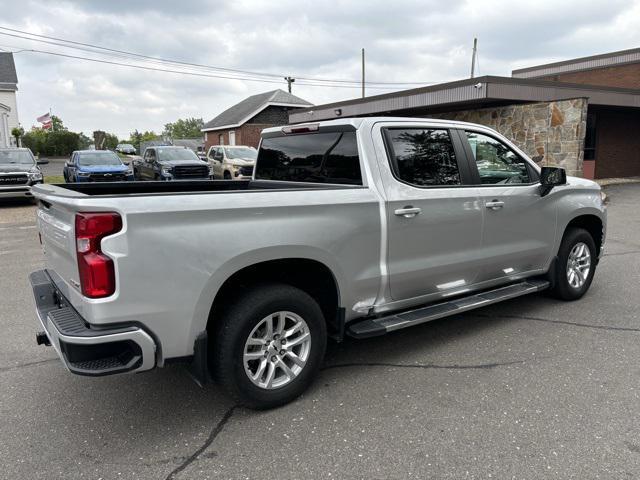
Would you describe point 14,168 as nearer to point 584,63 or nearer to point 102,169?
point 102,169

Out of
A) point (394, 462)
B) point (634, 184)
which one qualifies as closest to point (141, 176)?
point (634, 184)

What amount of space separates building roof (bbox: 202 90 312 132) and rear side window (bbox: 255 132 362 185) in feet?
105

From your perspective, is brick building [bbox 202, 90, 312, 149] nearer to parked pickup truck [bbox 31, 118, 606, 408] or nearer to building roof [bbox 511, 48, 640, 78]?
building roof [bbox 511, 48, 640, 78]

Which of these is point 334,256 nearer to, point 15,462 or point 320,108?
point 15,462

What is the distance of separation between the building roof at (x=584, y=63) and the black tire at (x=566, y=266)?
2286 centimetres

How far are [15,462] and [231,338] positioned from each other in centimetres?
134

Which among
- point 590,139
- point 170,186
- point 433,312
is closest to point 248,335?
point 433,312

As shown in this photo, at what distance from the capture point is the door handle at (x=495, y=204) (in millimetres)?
4312

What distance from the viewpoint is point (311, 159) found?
13.9ft

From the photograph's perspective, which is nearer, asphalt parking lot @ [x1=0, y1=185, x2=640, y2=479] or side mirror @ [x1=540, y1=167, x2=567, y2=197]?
asphalt parking lot @ [x1=0, y1=185, x2=640, y2=479]

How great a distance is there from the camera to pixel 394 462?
107 inches

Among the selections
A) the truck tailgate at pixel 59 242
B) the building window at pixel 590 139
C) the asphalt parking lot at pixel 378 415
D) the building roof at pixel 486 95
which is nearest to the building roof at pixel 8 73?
the building roof at pixel 486 95

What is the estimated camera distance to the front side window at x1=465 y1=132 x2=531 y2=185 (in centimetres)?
445

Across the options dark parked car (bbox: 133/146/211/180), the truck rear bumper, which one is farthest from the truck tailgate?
dark parked car (bbox: 133/146/211/180)
